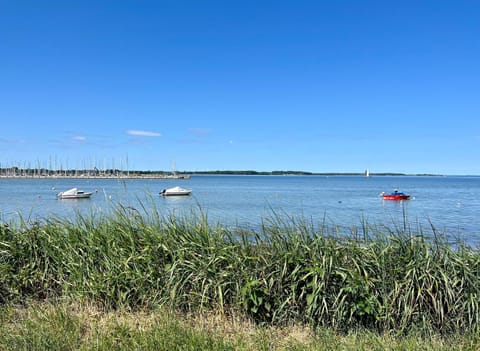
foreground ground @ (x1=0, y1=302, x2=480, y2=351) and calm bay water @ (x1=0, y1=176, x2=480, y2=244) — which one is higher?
foreground ground @ (x1=0, y1=302, x2=480, y2=351)

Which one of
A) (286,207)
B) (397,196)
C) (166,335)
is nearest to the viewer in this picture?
(166,335)

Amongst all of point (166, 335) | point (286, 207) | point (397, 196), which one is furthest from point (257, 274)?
point (397, 196)

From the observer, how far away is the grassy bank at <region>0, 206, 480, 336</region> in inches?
152

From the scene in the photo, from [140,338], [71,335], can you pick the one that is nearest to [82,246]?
[71,335]

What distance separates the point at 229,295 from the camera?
165 inches

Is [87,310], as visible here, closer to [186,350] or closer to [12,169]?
[186,350]

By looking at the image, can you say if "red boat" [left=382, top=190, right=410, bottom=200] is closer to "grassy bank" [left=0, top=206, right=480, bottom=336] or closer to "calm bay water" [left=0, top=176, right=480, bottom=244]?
"calm bay water" [left=0, top=176, right=480, bottom=244]

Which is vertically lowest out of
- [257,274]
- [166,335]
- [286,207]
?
[286,207]

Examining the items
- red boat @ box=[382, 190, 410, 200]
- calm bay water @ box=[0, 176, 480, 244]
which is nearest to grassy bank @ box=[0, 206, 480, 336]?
calm bay water @ box=[0, 176, 480, 244]

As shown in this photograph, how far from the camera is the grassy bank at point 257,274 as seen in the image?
12.7 feet

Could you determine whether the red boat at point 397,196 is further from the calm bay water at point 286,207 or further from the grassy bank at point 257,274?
the grassy bank at point 257,274

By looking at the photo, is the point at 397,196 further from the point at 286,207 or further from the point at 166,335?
the point at 166,335

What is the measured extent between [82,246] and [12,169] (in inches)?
7544

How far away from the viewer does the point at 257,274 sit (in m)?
4.20
